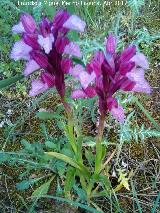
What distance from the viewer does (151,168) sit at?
1.50m

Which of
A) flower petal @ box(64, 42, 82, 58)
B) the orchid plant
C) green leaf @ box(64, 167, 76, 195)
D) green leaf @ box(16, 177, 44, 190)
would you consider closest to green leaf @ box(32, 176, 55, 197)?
green leaf @ box(16, 177, 44, 190)

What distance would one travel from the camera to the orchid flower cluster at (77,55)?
3.00 ft

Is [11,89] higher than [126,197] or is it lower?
higher

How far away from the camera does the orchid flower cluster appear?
0.92 meters

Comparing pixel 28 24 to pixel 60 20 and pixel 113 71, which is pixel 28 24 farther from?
pixel 113 71

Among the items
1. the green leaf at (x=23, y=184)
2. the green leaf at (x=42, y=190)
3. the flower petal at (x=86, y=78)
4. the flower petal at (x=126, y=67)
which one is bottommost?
the green leaf at (x=42, y=190)

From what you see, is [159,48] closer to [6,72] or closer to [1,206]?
[6,72]

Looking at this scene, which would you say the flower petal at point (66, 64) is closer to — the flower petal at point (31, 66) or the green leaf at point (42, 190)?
the flower petal at point (31, 66)

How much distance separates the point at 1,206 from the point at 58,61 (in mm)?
722

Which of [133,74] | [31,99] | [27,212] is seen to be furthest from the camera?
[31,99]

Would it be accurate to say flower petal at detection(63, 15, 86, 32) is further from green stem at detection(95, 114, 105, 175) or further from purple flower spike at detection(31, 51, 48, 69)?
green stem at detection(95, 114, 105, 175)

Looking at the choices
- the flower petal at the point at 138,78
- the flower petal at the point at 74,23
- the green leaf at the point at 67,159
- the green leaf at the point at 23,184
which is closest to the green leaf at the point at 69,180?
the green leaf at the point at 67,159

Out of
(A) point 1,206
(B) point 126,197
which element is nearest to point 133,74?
(B) point 126,197

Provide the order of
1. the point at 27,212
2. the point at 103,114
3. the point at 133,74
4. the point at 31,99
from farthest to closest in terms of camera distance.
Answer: the point at 31,99 → the point at 27,212 → the point at 103,114 → the point at 133,74
